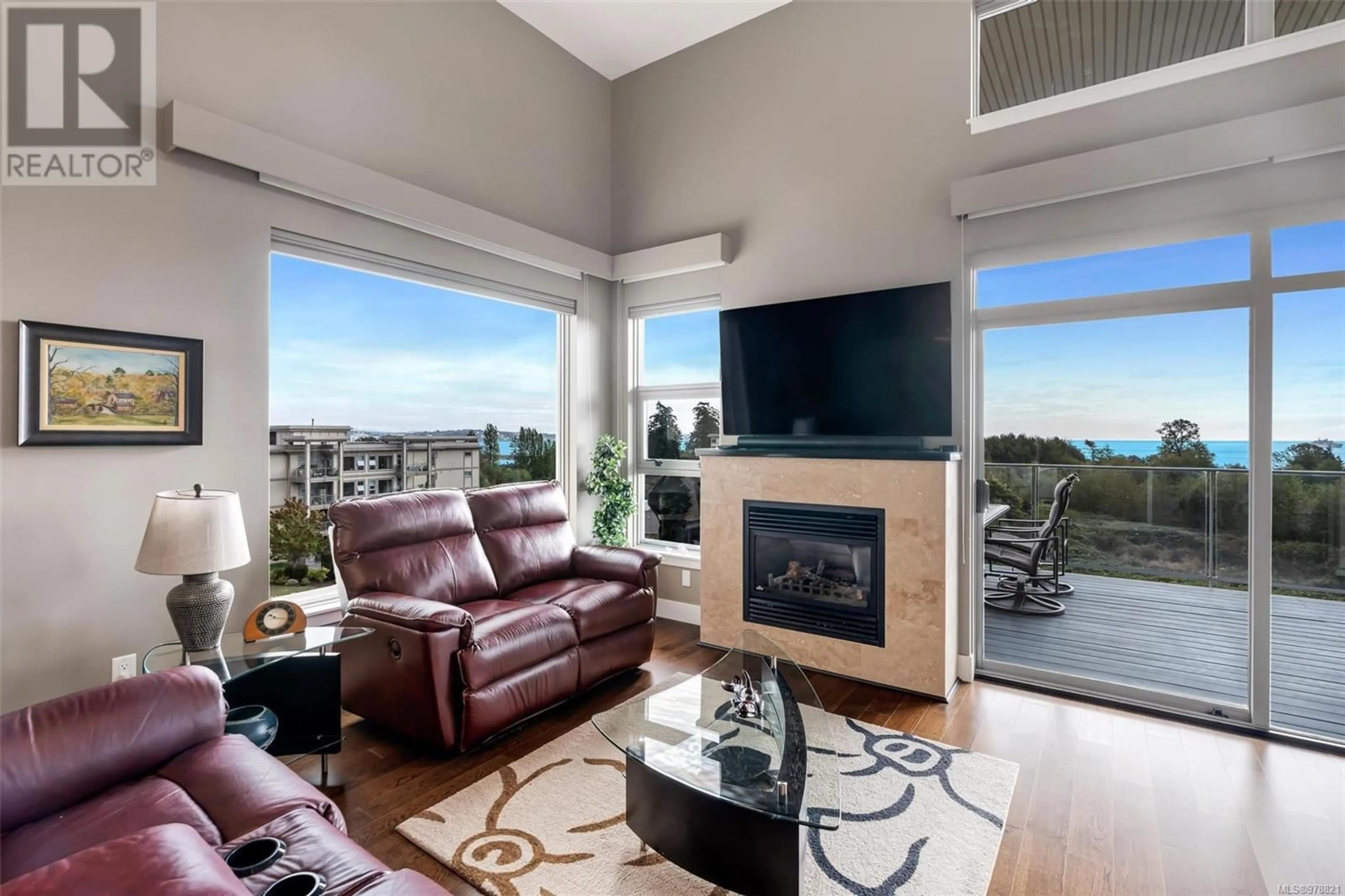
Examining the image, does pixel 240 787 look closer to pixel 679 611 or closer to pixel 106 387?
pixel 106 387

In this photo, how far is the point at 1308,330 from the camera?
2664mm

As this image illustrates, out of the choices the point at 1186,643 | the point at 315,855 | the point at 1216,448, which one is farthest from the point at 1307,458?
the point at 315,855

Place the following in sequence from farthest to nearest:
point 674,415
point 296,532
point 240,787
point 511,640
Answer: point 674,415, point 296,532, point 511,640, point 240,787

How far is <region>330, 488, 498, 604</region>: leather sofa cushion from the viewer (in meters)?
2.78

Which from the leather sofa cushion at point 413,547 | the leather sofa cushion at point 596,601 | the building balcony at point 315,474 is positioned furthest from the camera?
the building balcony at point 315,474

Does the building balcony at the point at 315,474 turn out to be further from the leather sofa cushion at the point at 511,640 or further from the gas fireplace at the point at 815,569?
the gas fireplace at the point at 815,569

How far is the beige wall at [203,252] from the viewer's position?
2232 mm

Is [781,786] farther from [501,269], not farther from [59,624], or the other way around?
[501,269]

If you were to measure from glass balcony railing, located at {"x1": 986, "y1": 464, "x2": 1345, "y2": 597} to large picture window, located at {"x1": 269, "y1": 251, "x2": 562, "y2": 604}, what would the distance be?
303 centimetres

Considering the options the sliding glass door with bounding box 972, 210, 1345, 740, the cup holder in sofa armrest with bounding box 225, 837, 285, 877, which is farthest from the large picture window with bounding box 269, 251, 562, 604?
the sliding glass door with bounding box 972, 210, 1345, 740

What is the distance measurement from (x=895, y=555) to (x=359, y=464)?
9.67ft

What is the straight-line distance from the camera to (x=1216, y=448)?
9.37 ft

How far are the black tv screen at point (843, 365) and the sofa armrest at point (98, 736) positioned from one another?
3.07 metres

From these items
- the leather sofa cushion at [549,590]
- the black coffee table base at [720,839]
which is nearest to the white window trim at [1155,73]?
the leather sofa cushion at [549,590]
